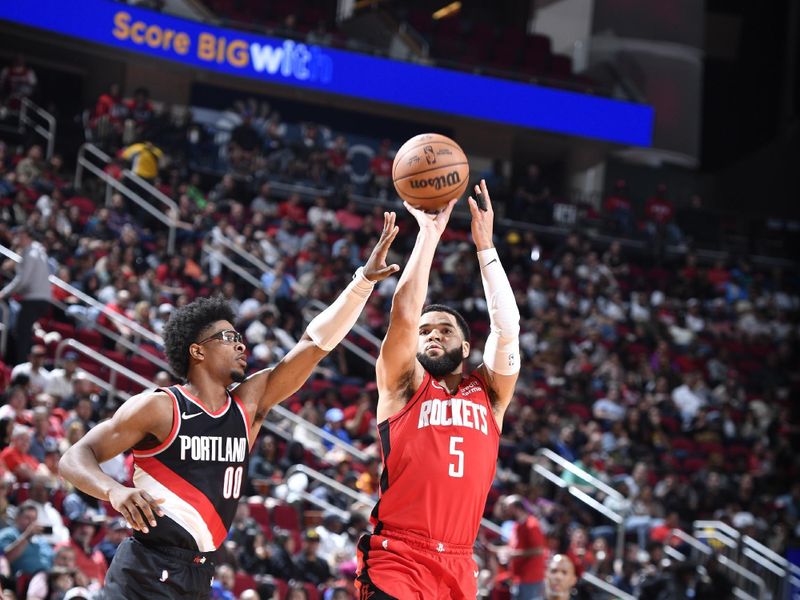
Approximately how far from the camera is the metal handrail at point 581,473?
15180 mm

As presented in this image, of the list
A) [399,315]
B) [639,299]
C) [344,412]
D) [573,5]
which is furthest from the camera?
[573,5]

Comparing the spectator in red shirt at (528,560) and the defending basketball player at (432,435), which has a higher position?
the defending basketball player at (432,435)

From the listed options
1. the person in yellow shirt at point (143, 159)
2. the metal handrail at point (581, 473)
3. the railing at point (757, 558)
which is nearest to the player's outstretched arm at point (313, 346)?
the metal handrail at point (581, 473)

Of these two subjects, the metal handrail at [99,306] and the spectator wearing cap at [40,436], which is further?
the metal handrail at [99,306]

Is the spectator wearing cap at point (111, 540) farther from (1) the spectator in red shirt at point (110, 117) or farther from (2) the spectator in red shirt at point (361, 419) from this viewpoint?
(1) the spectator in red shirt at point (110, 117)

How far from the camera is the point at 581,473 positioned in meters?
15.2

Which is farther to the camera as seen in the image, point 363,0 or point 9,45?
point 363,0

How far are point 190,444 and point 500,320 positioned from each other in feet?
4.89

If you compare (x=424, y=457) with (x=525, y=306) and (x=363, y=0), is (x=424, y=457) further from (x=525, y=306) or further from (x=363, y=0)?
(x=363, y=0)

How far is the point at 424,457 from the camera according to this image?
17.2 ft

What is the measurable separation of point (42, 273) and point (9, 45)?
11.0m

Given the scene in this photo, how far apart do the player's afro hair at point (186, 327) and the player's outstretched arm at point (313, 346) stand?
0.93 feet

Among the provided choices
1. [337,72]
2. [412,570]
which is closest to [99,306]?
[412,570]

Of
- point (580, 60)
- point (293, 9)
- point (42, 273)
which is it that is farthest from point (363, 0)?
point (42, 273)
